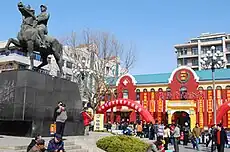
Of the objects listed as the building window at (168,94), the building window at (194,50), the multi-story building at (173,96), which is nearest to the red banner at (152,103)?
the multi-story building at (173,96)

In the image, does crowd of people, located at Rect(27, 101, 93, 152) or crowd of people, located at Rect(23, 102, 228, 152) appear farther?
crowd of people, located at Rect(23, 102, 228, 152)

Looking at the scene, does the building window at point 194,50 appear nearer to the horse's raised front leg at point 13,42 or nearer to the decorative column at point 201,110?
the decorative column at point 201,110

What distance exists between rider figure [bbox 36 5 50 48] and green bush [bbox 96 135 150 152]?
199 inches

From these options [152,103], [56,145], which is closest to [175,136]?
[56,145]

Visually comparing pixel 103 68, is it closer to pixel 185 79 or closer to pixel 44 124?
pixel 185 79

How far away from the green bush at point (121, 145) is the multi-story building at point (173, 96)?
18.5 m

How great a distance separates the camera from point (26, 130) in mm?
10820

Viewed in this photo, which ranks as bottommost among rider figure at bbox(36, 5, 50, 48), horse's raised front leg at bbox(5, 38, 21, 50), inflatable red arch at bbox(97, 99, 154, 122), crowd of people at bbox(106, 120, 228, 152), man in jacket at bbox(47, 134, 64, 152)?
crowd of people at bbox(106, 120, 228, 152)

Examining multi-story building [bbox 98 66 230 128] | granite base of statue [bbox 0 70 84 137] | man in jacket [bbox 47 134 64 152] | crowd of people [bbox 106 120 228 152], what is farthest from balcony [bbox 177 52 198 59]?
man in jacket [bbox 47 134 64 152]

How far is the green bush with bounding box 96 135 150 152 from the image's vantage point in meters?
10.8

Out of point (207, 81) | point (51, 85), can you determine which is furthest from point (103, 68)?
point (51, 85)

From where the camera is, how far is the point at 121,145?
10.8 meters

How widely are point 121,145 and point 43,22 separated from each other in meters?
6.46

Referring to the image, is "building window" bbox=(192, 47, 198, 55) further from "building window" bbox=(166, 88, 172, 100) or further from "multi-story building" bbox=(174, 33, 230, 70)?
"building window" bbox=(166, 88, 172, 100)
